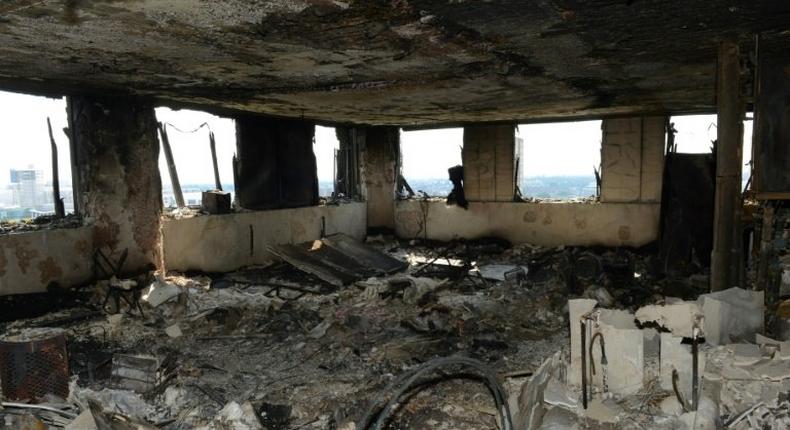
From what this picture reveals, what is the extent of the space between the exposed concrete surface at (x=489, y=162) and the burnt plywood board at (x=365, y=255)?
2785mm

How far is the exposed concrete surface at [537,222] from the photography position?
9.05m

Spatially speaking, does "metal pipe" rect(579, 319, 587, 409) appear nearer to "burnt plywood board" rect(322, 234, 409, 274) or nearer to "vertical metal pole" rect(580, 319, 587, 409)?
"vertical metal pole" rect(580, 319, 587, 409)

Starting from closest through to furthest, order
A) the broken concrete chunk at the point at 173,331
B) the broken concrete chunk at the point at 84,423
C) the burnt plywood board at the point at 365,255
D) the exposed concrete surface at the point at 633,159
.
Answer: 1. the broken concrete chunk at the point at 84,423
2. the broken concrete chunk at the point at 173,331
3. the burnt plywood board at the point at 365,255
4. the exposed concrete surface at the point at 633,159

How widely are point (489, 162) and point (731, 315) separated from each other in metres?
7.07

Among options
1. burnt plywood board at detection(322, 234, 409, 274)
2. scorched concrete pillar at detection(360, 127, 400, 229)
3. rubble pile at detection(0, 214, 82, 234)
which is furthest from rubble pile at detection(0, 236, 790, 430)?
scorched concrete pillar at detection(360, 127, 400, 229)

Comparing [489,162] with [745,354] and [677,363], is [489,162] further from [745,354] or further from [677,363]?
[677,363]

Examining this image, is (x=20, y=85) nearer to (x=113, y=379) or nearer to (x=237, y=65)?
(x=237, y=65)

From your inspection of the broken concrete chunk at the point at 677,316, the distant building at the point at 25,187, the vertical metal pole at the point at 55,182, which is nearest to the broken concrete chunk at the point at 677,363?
the broken concrete chunk at the point at 677,316

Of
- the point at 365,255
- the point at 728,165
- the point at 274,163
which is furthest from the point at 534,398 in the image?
the point at 274,163

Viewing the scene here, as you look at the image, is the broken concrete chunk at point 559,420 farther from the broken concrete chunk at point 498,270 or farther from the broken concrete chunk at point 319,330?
the broken concrete chunk at point 498,270

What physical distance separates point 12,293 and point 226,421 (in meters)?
4.13

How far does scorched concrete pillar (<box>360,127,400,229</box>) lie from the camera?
35.4 feet

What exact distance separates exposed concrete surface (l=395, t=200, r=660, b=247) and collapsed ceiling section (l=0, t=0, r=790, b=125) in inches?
116

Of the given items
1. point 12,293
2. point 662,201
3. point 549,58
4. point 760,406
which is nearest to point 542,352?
point 760,406
